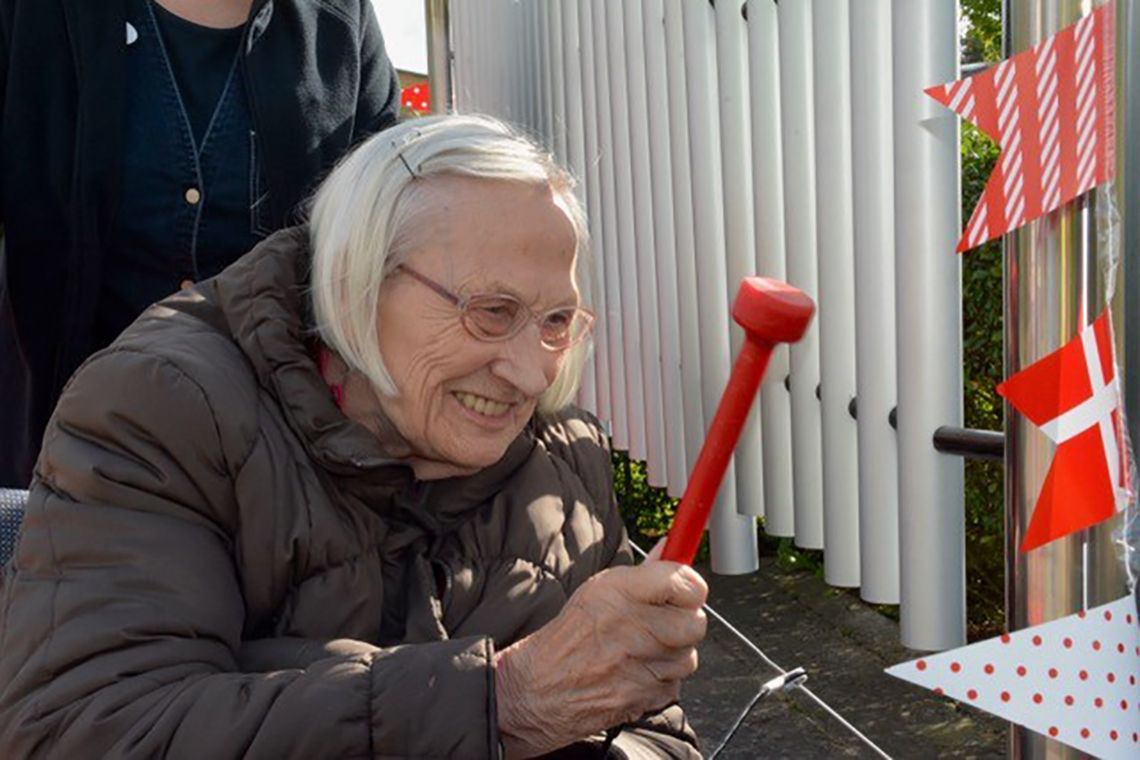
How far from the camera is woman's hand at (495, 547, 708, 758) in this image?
1521 millimetres

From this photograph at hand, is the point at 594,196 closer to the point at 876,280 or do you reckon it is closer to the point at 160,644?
the point at 876,280

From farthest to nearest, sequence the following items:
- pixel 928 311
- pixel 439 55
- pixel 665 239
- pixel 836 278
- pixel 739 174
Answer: pixel 439 55, pixel 665 239, pixel 739 174, pixel 836 278, pixel 928 311

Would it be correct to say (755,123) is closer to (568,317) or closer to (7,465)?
(568,317)

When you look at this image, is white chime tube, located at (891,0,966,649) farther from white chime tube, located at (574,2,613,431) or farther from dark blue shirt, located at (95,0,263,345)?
white chime tube, located at (574,2,613,431)

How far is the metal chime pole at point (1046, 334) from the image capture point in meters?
1.16

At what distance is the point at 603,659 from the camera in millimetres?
1590

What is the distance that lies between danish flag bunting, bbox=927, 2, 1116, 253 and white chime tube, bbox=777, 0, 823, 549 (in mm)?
1195

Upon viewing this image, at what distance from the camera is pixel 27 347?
92.0 inches

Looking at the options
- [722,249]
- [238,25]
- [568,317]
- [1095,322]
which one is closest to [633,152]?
[722,249]

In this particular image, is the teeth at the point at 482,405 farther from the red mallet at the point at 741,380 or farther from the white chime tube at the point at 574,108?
the white chime tube at the point at 574,108

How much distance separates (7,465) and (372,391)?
80 cm

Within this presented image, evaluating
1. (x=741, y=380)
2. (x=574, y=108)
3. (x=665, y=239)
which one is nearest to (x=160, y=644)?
(x=741, y=380)

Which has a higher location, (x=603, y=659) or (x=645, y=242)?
(x=645, y=242)

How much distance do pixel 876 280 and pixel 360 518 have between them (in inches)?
32.3
